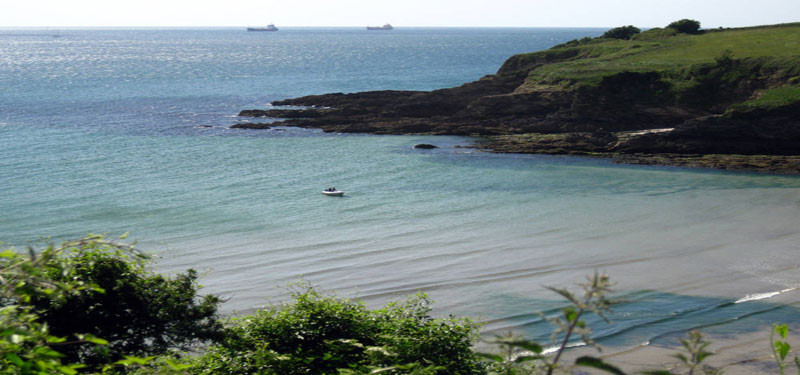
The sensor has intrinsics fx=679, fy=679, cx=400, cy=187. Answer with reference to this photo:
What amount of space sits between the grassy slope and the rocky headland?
0.44 ft

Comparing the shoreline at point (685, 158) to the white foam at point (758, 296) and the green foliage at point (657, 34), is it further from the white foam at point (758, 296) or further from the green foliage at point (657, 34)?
the green foliage at point (657, 34)

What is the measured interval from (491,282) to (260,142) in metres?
36.6

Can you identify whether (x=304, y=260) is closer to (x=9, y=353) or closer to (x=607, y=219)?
(x=607, y=219)

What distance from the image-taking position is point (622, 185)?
149 feet

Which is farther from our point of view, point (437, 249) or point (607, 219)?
point (607, 219)

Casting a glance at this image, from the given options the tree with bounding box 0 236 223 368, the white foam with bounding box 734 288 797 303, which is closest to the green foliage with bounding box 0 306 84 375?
the tree with bounding box 0 236 223 368

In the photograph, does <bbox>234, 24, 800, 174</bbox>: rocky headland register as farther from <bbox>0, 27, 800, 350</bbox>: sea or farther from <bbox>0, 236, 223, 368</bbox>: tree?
<bbox>0, 236, 223, 368</bbox>: tree

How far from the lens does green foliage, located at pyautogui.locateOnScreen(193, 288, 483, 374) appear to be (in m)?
14.7

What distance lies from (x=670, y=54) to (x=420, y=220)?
2007 inches

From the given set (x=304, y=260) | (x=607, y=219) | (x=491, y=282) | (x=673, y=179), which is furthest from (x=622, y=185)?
(x=304, y=260)

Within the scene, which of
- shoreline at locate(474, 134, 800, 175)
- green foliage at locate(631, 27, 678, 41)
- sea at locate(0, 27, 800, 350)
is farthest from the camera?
green foliage at locate(631, 27, 678, 41)

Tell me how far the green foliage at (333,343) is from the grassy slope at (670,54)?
5428 centimetres

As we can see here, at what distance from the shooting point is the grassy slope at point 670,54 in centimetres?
6694

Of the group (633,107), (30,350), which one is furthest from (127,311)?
(633,107)
